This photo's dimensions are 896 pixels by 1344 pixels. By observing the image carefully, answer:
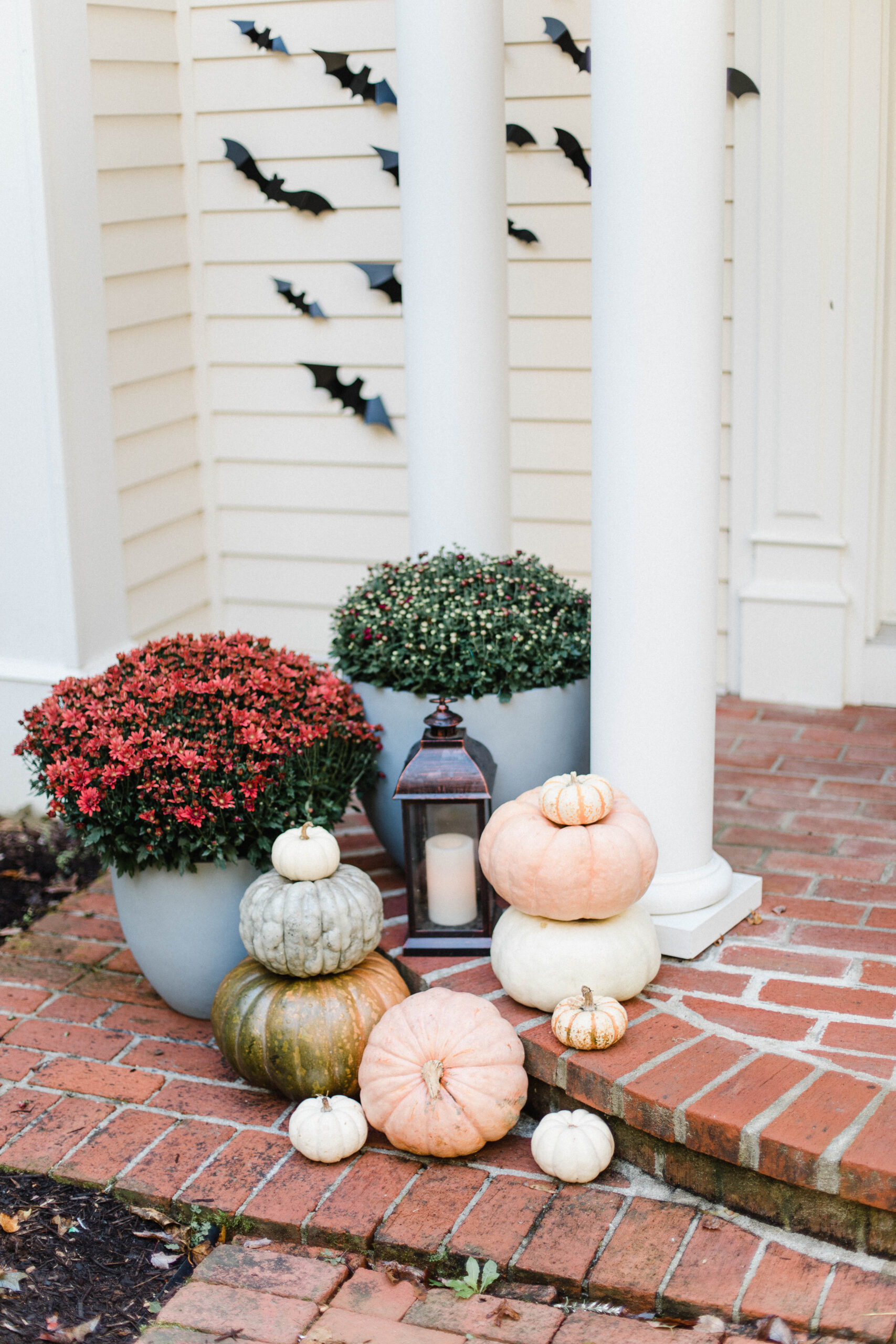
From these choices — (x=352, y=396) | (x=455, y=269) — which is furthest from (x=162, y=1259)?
(x=352, y=396)

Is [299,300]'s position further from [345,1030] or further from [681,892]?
[345,1030]

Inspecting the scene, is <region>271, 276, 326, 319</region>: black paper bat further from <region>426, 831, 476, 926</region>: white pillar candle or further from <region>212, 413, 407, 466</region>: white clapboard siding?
<region>426, 831, 476, 926</region>: white pillar candle

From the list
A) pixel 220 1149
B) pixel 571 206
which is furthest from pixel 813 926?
pixel 571 206

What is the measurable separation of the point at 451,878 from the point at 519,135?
8.83ft

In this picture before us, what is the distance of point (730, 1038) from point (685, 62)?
194cm

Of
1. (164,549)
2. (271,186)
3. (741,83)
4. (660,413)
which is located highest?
(741,83)

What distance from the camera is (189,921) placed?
313 cm

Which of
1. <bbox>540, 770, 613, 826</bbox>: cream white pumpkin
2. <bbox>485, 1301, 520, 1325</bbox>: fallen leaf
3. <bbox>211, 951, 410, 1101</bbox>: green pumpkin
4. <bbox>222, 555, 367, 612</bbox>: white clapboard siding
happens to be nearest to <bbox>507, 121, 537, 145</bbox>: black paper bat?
<bbox>222, 555, 367, 612</bbox>: white clapboard siding

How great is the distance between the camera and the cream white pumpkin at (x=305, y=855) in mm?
2820

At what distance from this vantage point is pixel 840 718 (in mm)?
4484

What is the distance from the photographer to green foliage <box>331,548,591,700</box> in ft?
10.6

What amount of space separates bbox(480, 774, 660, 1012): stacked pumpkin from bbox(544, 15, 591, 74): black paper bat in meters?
2.74

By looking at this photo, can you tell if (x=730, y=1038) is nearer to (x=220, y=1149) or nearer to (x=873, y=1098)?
(x=873, y=1098)

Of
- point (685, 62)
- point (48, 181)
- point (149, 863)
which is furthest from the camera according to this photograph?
point (48, 181)
